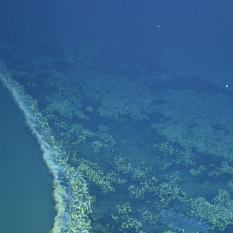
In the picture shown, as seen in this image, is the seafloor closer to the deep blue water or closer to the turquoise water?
the deep blue water

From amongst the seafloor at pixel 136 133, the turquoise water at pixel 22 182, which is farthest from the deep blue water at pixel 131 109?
the turquoise water at pixel 22 182

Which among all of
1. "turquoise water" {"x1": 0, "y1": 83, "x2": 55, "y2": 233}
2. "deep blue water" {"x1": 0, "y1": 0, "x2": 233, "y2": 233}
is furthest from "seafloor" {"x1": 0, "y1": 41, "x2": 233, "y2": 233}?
"turquoise water" {"x1": 0, "y1": 83, "x2": 55, "y2": 233}

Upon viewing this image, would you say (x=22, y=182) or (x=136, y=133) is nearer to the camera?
(x=22, y=182)

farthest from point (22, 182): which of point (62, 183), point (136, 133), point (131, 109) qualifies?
point (131, 109)

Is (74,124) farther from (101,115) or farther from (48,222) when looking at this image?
(48,222)

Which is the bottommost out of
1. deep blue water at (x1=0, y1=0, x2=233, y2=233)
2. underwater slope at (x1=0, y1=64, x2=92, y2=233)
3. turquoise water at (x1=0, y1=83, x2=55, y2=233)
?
deep blue water at (x1=0, y1=0, x2=233, y2=233)

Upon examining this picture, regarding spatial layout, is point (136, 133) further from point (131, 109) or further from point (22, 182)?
point (22, 182)

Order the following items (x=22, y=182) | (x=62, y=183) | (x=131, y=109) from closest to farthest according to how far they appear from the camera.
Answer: (x=22, y=182) → (x=62, y=183) → (x=131, y=109)

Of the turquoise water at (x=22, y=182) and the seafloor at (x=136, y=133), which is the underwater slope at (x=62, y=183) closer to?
the seafloor at (x=136, y=133)
